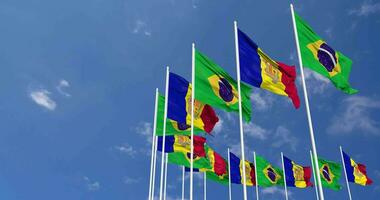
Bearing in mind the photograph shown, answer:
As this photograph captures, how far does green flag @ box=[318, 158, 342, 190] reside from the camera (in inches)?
1390

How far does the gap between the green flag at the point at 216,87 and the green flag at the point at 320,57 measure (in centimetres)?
320

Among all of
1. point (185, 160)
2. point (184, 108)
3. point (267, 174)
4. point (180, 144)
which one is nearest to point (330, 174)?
point (267, 174)

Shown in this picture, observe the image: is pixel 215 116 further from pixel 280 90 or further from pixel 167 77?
pixel 280 90

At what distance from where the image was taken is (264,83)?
16.0 m

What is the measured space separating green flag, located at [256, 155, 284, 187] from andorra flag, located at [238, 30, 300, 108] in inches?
712

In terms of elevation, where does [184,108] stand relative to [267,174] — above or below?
below

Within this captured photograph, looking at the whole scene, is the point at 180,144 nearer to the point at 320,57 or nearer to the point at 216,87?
the point at 216,87

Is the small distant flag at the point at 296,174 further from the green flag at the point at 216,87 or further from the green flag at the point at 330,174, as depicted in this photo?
the green flag at the point at 216,87

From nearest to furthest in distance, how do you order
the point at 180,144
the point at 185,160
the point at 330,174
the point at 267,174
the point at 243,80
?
1. the point at 243,80
2. the point at 180,144
3. the point at 185,160
4. the point at 267,174
5. the point at 330,174

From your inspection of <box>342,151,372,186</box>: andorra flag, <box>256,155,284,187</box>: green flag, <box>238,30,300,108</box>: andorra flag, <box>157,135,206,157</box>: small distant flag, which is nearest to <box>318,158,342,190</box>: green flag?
<box>342,151,372,186</box>: andorra flag

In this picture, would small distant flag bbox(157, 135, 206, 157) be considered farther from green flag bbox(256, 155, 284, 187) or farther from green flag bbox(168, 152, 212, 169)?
green flag bbox(256, 155, 284, 187)

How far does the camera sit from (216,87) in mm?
17125

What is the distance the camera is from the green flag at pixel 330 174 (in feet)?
116

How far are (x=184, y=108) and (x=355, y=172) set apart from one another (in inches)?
901
